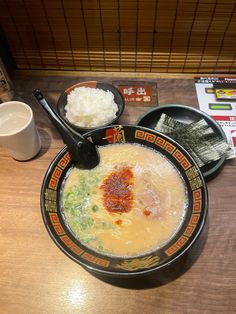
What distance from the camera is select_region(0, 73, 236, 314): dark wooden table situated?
1.17 m

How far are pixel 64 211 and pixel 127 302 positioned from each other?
0.40 m

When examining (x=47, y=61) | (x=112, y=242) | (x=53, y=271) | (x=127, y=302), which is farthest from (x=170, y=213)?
(x=47, y=61)

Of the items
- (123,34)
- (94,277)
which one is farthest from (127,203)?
(123,34)

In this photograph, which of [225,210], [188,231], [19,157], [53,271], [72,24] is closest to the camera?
[188,231]

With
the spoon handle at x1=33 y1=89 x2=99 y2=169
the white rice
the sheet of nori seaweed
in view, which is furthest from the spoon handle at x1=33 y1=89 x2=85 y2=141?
the sheet of nori seaweed

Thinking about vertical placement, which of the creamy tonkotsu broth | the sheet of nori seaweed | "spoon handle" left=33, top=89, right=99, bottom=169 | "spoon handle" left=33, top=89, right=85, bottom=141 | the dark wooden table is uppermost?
"spoon handle" left=33, top=89, right=85, bottom=141

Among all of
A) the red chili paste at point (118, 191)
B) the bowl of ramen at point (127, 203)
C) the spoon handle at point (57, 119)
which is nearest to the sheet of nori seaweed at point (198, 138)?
the bowl of ramen at point (127, 203)

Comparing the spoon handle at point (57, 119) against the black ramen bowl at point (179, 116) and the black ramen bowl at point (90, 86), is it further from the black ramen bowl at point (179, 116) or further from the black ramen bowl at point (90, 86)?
the black ramen bowl at point (179, 116)

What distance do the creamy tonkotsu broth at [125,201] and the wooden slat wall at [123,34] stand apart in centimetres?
64

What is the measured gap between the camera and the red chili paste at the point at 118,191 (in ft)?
4.11

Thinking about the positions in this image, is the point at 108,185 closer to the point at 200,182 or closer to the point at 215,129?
the point at 200,182

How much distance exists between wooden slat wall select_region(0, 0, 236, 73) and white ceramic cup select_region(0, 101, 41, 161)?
19.6 inches

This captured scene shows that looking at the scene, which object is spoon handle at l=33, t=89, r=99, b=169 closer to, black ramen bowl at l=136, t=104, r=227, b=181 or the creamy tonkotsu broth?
the creamy tonkotsu broth

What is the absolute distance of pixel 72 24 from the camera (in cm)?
165
